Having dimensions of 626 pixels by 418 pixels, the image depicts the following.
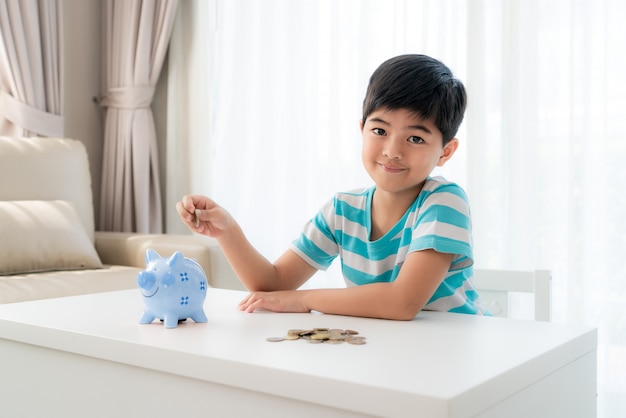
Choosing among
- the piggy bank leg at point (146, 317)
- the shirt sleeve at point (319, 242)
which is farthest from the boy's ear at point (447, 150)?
the piggy bank leg at point (146, 317)

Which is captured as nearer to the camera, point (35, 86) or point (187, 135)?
point (35, 86)

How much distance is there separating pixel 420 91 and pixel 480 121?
1.43m

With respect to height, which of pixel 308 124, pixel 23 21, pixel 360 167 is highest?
pixel 23 21

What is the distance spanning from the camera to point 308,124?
3.15m

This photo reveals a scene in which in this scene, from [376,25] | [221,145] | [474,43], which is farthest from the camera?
[221,145]

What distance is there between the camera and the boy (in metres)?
1.21

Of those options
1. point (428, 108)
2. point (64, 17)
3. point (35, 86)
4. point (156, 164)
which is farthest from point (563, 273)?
point (64, 17)

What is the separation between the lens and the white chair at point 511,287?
143cm

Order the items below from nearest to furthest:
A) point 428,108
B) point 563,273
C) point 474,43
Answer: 1. point 428,108
2. point 563,273
3. point 474,43

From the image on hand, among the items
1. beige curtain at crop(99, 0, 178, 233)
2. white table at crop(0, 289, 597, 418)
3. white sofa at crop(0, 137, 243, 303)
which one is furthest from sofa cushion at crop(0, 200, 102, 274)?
white table at crop(0, 289, 597, 418)

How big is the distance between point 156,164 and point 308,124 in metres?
0.92

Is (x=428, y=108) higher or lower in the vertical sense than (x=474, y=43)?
lower

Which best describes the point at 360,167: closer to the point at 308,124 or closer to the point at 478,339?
the point at 308,124

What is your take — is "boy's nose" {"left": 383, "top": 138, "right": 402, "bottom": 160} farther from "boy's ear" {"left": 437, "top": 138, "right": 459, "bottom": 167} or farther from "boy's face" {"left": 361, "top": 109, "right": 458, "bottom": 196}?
"boy's ear" {"left": 437, "top": 138, "right": 459, "bottom": 167}
